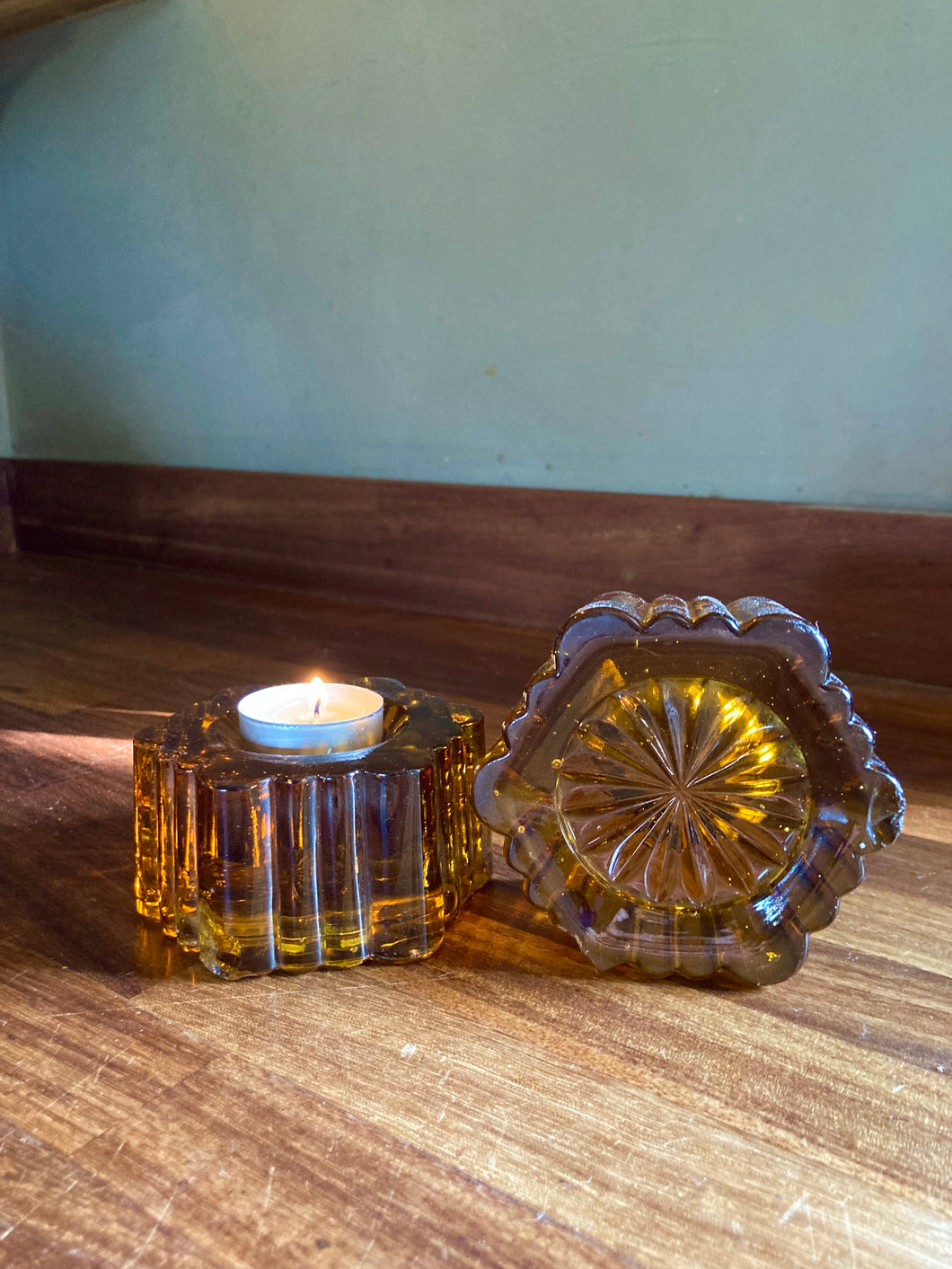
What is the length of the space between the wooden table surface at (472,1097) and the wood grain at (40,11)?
123 centimetres

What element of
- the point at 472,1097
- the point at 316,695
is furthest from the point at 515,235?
the point at 472,1097

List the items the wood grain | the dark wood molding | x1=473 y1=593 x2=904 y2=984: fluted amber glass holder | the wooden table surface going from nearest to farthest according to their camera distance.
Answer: the wooden table surface < x1=473 y1=593 x2=904 y2=984: fluted amber glass holder < the dark wood molding < the wood grain

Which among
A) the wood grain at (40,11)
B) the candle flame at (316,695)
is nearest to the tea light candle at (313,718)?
the candle flame at (316,695)

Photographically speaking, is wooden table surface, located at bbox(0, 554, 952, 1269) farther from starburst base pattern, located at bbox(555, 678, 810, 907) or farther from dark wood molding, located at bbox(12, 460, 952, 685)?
dark wood molding, located at bbox(12, 460, 952, 685)

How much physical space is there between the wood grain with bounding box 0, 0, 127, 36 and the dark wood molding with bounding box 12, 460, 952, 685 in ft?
1.87

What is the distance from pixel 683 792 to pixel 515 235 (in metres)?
0.76

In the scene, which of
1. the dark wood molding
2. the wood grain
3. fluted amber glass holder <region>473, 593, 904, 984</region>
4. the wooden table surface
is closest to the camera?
the wooden table surface

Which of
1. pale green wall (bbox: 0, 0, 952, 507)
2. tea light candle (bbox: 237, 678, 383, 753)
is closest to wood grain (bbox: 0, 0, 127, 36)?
pale green wall (bbox: 0, 0, 952, 507)

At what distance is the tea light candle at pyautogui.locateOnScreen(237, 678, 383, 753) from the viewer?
417mm

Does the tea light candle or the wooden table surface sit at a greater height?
the tea light candle

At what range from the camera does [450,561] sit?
107 cm

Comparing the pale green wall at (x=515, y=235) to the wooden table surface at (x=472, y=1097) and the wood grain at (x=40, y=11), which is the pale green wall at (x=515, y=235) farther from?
the wooden table surface at (x=472, y=1097)

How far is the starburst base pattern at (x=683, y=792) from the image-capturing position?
387 millimetres

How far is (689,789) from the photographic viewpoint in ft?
1.30
